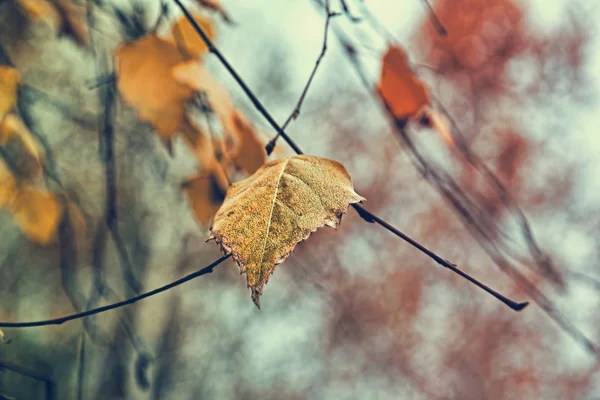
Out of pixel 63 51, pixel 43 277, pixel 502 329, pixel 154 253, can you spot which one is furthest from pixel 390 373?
pixel 63 51

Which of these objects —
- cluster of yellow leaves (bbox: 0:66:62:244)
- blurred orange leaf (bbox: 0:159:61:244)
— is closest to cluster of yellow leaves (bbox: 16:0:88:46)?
cluster of yellow leaves (bbox: 0:66:62:244)

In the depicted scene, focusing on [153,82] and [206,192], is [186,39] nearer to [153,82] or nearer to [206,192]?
[153,82]

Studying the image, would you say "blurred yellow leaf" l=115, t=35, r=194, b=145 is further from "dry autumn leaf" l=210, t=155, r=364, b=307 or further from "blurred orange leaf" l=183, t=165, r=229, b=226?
"dry autumn leaf" l=210, t=155, r=364, b=307

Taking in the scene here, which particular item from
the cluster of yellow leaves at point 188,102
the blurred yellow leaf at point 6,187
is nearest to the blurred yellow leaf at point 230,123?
the cluster of yellow leaves at point 188,102

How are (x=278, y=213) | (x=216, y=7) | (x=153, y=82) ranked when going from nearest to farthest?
1. (x=278, y=213)
2. (x=153, y=82)
3. (x=216, y=7)

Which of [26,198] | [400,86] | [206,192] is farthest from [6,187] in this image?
[400,86]
